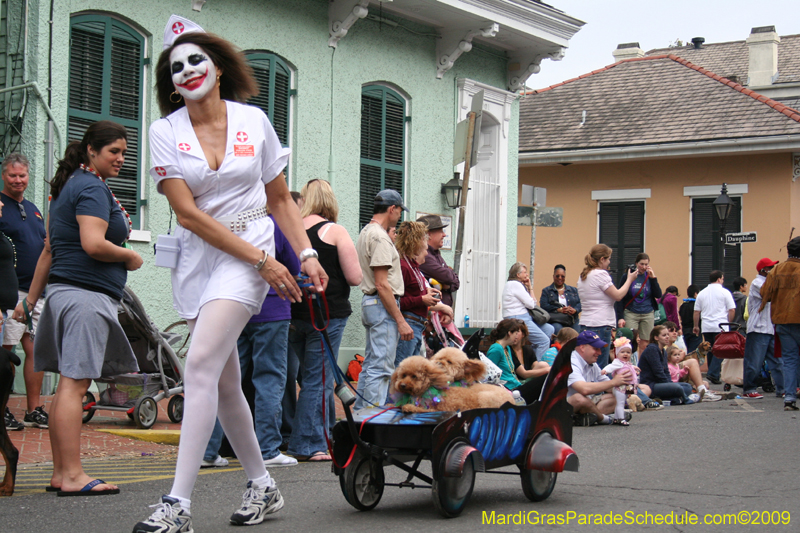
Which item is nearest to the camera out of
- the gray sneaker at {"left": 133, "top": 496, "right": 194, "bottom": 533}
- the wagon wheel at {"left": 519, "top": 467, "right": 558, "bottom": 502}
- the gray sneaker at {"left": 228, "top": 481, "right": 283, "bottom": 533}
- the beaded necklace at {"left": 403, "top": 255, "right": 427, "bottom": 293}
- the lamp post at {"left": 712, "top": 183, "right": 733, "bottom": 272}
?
the gray sneaker at {"left": 133, "top": 496, "right": 194, "bottom": 533}

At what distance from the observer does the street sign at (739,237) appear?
21125 mm

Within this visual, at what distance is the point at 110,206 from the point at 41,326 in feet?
2.49

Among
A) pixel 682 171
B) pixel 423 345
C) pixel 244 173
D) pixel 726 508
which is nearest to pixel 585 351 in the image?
pixel 423 345

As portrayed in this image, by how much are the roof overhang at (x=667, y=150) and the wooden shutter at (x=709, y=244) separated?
134 centimetres

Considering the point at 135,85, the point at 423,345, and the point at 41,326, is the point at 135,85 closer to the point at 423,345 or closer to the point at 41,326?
the point at 423,345

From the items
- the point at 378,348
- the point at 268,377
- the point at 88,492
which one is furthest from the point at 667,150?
the point at 88,492

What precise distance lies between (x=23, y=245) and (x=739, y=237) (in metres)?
17.3

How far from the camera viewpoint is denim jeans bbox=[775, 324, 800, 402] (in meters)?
11.5

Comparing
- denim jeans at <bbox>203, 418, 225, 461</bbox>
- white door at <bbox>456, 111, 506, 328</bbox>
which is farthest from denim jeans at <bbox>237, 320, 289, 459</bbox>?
white door at <bbox>456, 111, 506, 328</bbox>

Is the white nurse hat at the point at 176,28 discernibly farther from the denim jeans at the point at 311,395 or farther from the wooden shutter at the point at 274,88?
the wooden shutter at the point at 274,88

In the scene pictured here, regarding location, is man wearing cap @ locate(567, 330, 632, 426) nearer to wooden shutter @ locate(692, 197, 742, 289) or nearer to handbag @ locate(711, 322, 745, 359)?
handbag @ locate(711, 322, 745, 359)

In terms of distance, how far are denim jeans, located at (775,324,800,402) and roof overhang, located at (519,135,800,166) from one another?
462 inches

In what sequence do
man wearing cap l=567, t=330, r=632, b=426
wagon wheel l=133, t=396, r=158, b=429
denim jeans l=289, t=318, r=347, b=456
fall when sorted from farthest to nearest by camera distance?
1. man wearing cap l=567, t=330, r=632, b=426
2. wagon wheel l=133, t=396, r=158, b=429
3. denim jeans l=289, t=318, r=347, b=456

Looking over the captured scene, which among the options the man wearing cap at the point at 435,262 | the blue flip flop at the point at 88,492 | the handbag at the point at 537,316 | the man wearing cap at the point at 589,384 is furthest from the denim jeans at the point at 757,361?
the blue flip flop at the point at 88,492
